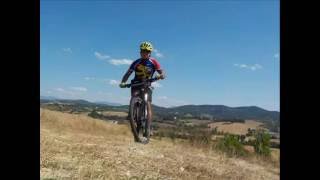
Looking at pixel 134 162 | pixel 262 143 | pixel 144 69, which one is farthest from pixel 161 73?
pixel 262 143

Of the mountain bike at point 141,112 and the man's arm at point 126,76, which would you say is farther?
the man's arm at point 126,76

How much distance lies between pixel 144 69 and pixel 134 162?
359 centimetres

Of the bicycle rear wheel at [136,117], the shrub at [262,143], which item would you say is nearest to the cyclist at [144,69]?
the bicycle rear wheel at [136,117]

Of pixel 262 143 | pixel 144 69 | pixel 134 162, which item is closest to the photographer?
pixel 134 162

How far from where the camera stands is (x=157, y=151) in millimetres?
11086

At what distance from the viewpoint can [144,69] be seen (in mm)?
12438

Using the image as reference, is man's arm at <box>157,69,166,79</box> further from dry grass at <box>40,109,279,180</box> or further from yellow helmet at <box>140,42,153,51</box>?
dry grass at <box>40,109,279,180</box>

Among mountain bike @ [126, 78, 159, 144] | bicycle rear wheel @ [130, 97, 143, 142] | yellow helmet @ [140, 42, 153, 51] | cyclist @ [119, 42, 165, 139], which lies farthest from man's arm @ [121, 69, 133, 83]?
yellow helmet @ [140, 42, 153, 51]

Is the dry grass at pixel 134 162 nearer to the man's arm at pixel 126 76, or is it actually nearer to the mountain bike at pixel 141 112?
the mountain bike at pixel 141 112

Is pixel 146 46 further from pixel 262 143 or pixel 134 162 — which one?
pixel 262 143

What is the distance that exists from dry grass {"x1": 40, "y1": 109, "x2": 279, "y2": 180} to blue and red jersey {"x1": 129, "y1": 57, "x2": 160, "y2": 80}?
6.25 ft

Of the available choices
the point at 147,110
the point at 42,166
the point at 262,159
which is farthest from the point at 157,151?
the point at 262,159

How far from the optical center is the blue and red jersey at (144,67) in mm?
12445
